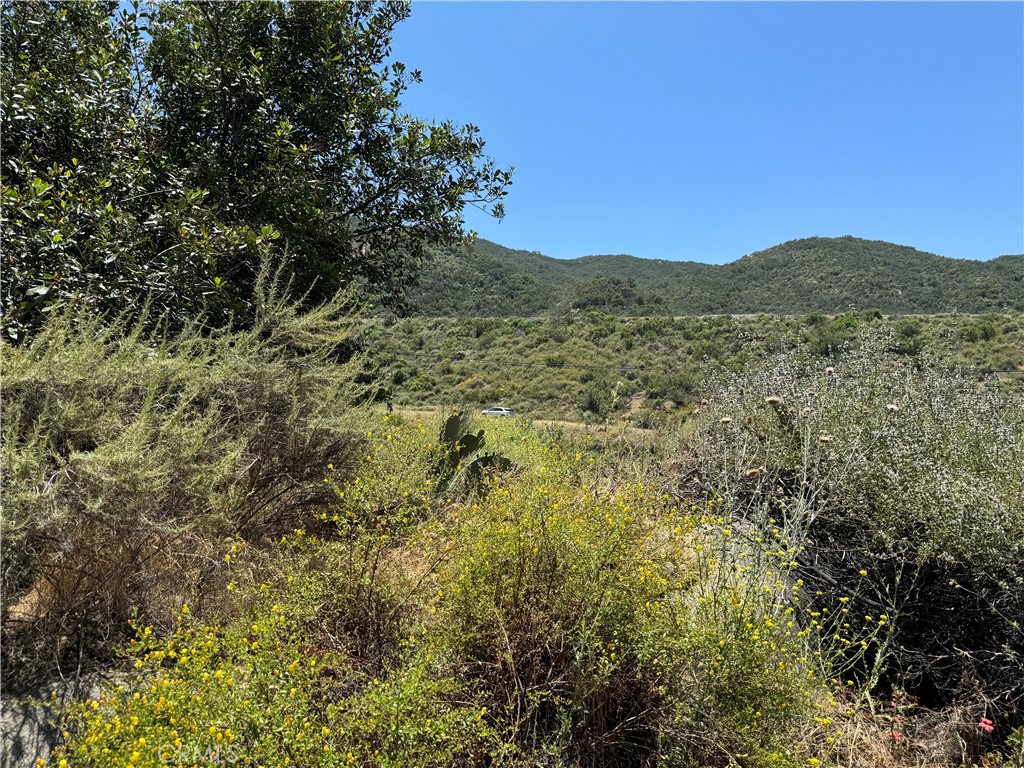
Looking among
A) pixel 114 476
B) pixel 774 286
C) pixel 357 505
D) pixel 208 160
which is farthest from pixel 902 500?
pixel 774 286

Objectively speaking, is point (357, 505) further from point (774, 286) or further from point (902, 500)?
point (774, 286)

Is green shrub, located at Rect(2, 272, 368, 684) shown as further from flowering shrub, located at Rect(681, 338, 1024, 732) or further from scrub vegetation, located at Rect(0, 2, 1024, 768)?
flowering shrub, located at Rect(681, 338, 1024, 732)

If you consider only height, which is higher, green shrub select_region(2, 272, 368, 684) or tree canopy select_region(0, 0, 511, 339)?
tree canopy select_region(0, 0, 511, 339)

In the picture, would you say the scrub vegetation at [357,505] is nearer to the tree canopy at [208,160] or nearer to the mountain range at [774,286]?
the tree canopy at [208,160]

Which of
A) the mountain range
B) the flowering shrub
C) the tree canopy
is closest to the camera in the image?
the flowering shrub

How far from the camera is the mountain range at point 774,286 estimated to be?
3541 centimetres

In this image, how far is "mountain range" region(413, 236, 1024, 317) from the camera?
35406mm

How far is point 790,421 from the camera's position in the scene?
427 cm

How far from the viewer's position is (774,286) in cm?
4578

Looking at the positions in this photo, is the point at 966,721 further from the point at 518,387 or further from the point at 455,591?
the point at 518,387

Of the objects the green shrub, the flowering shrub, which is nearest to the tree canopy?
the green shrub

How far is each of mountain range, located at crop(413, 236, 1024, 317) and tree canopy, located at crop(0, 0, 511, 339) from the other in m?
27.2

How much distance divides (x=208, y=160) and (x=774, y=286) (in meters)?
48.2

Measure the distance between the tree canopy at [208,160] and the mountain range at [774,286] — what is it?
2716 centimetres
